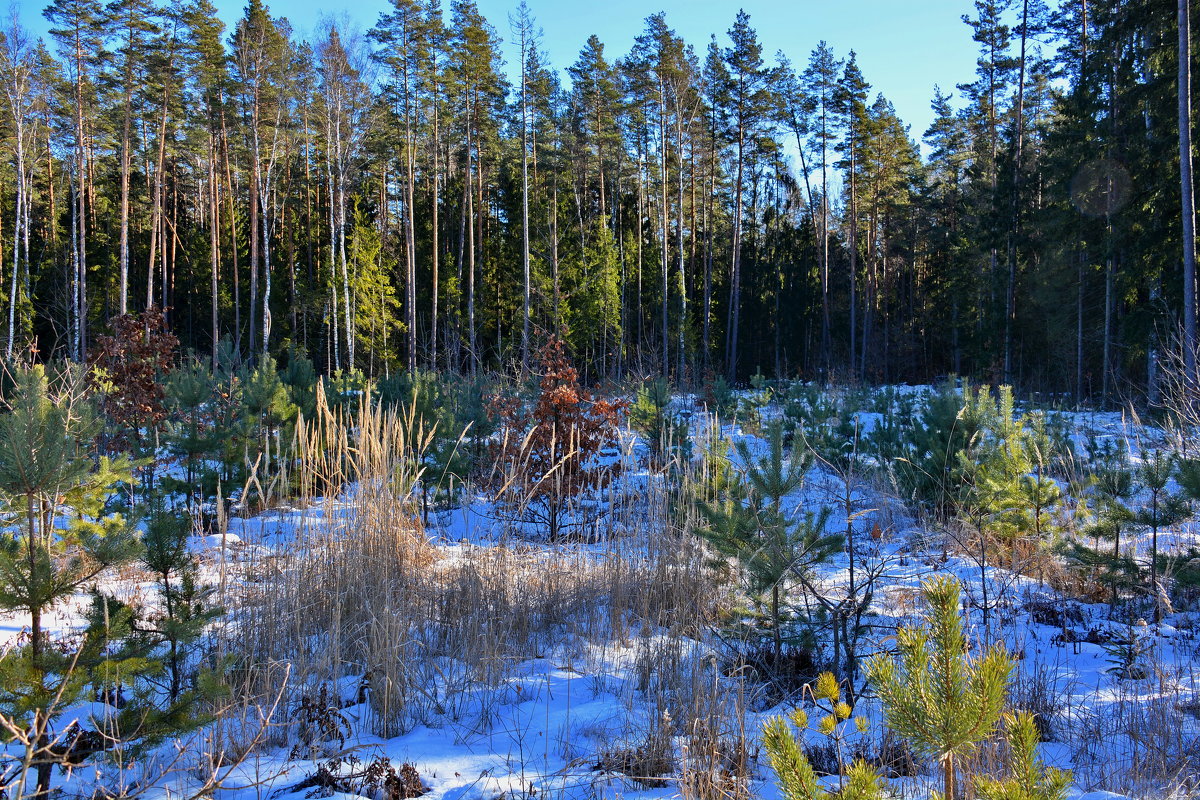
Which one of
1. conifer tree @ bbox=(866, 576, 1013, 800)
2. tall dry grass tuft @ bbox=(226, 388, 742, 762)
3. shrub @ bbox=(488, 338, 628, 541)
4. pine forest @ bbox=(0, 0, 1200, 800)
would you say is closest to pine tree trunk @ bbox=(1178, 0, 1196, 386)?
pine forest @ bbox=(0, 0, 1200, 800)

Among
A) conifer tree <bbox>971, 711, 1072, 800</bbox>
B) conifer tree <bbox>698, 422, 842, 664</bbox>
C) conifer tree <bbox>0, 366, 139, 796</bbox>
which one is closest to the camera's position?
conifer tree <bbox>971, 711, 1072, 800</bbox>

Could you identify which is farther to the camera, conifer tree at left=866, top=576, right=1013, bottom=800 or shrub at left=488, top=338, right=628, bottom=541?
shrub at left=488, top=338, right=628, bottom=541

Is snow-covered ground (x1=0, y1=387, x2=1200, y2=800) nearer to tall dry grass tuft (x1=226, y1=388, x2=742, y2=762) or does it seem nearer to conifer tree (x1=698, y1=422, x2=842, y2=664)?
tall dry grass tuft (x1=226, y1=388, x2=742, y2=762)

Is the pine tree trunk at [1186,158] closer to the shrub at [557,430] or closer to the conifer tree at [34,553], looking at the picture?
the shrub at [557,430]

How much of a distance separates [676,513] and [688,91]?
76.7ft

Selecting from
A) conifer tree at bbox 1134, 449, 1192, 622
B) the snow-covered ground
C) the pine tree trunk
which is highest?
the pine tree trunk

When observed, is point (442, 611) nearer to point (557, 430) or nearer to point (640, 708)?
point (640, 708)

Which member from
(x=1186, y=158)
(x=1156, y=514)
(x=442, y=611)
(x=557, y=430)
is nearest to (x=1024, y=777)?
(x=442, y=611)

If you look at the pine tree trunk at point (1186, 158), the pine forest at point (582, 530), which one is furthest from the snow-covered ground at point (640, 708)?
the pine tree trunk at point (1186, 158)

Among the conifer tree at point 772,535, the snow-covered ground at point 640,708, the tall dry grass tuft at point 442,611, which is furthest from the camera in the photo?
the conifer tree at point 772,535

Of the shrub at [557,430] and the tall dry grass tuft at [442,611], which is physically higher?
the shrub at [557,430]

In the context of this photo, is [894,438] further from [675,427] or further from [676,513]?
[676,513]

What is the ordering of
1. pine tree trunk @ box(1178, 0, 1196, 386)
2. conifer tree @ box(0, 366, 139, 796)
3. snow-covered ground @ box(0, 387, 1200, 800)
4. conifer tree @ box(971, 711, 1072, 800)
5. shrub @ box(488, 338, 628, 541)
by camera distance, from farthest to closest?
1. pine tree trunk @ box(1178, 0, 1196, 386)
2. shrub @ box(488, 338, 628, 541)
3. snow-covered ground @ box(0, 387, 1200, 800)
4. conifer tree @ box(0, 366, 139, 796)
5. conifer tree @ box(971, 711, 1072, 800)

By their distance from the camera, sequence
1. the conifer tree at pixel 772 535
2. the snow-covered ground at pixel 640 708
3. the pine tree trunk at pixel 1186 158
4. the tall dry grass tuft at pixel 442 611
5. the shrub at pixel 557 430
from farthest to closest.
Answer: the pine tree trunk at pixel 1186 158
the shrub at pixel 557 430
the conifer tree at pixel 772 535
the tall dry grass tuft at pixel 442 611
the snow-covered ground at pixel 640 708
